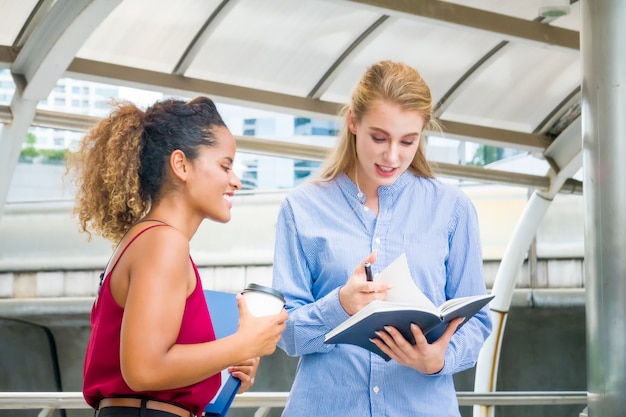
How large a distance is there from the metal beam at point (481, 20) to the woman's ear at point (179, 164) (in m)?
4.60

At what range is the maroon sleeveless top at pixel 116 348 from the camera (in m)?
2.44

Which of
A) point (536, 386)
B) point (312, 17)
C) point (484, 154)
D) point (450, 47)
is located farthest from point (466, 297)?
point (484, 154)

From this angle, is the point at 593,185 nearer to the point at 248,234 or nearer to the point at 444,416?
the point at 444,416

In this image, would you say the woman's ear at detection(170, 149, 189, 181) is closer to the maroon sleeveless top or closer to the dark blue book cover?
the maroon sleeveless top

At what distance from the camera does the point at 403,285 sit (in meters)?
2.60

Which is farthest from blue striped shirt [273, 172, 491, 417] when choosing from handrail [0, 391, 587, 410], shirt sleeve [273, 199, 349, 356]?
handrail [0, 391, 587, 410]

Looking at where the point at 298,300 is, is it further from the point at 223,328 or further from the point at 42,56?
the point at 42,56

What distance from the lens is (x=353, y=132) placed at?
2.98m

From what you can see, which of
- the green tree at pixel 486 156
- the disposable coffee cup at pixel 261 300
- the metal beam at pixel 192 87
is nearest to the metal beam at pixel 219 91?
the metal beam at pixel 192 87

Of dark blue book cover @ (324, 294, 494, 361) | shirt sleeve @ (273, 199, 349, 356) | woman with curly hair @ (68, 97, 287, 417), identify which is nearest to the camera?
woman with curly hair @ (68, 97, 287, 417)

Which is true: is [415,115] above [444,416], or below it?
above

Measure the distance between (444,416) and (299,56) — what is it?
6308 mm

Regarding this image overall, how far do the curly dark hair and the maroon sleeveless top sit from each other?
0.63 ft

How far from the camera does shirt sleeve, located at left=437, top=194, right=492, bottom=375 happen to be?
283cm
